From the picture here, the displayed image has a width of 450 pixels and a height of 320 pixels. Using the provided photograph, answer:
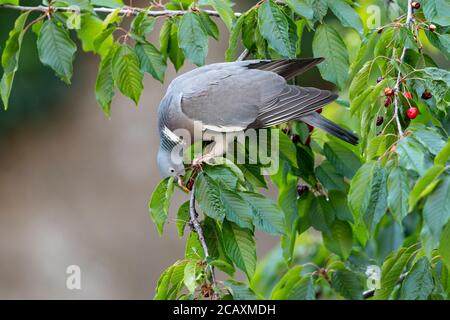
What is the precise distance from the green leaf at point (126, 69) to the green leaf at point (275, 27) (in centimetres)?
62

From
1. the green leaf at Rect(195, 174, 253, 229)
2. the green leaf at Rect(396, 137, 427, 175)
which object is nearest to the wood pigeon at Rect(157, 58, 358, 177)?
the green leaf at Rect(195, 174, 253, 229)

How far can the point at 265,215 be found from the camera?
99.5 inches

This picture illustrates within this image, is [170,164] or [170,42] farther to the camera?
[170,42]

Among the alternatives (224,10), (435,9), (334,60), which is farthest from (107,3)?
(435,9)

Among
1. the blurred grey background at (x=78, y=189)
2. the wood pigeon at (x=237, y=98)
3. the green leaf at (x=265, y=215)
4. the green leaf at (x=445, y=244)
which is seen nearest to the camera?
the green leaf at (x=445, y=244)

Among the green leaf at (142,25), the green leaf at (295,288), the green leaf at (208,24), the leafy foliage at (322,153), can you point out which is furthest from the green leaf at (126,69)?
the green leaf at (295,288)

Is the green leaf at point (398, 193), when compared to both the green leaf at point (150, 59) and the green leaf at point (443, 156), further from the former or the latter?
the green leaf at point (150, 59)

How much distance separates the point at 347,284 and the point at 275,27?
119 cm

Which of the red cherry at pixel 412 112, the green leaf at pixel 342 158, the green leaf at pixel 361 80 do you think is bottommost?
the green leaf at pixel 342 158

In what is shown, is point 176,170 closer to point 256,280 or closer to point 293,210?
point 293,210

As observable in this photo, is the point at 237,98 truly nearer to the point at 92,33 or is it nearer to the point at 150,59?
the point at 150,59

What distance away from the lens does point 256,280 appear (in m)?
4.08

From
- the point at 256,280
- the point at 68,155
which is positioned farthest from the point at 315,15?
the point at 68,155

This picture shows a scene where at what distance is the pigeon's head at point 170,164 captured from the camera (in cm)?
289
